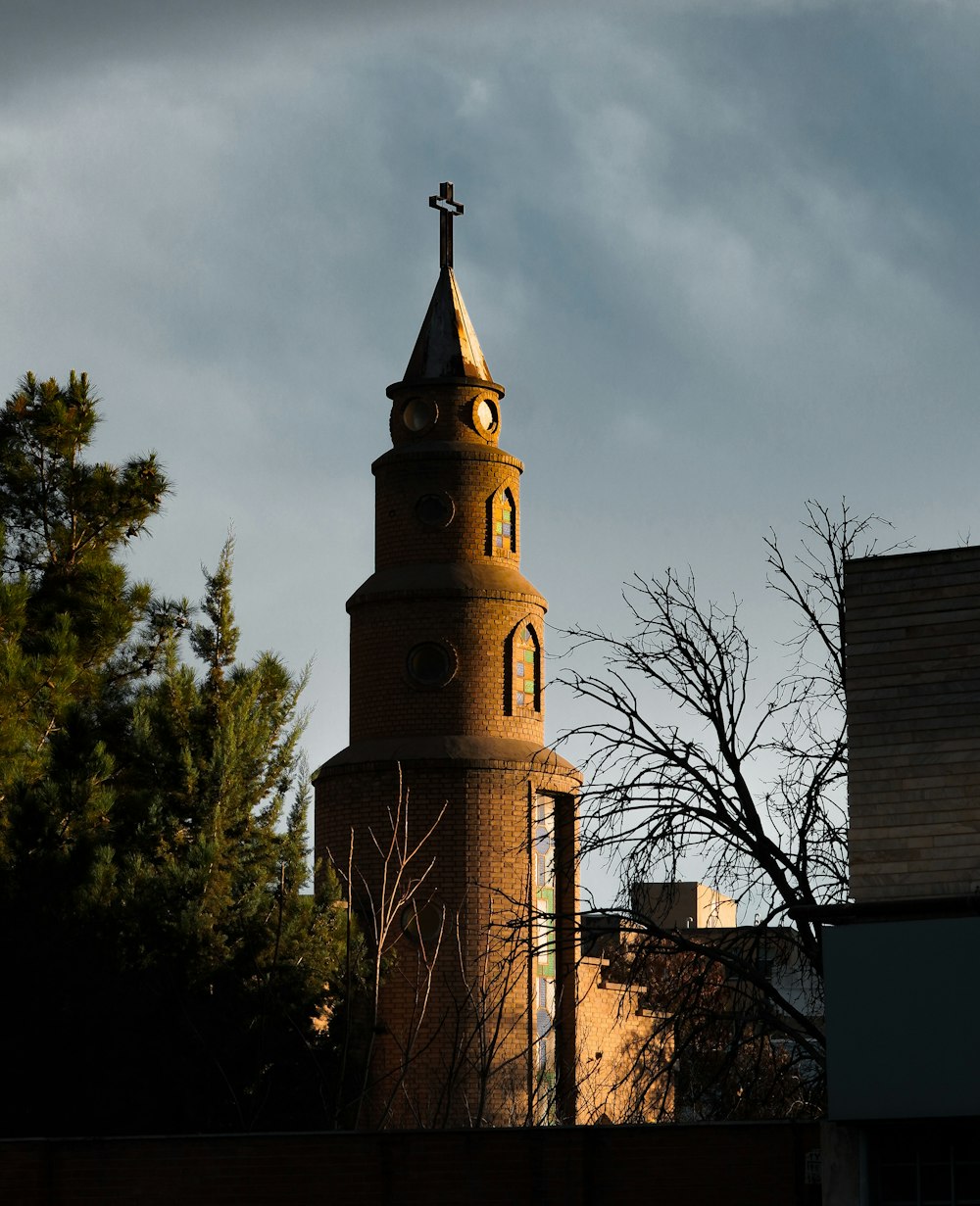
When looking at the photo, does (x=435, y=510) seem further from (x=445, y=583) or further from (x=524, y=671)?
(x=524, y=671)

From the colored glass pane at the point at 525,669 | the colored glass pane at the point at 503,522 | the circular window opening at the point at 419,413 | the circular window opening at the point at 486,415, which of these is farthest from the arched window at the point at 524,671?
the circular window opening at the point at 419,413

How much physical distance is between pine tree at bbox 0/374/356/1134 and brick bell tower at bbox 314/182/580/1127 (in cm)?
491

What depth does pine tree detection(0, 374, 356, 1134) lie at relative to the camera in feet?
84.0

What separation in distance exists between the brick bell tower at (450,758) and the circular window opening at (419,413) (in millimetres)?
26

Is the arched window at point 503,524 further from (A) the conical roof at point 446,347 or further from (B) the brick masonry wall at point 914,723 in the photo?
(B) the brick masonry wall at point 914,723

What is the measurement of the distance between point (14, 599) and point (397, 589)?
9.60 metres

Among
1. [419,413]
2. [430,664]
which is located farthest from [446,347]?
[430,664]

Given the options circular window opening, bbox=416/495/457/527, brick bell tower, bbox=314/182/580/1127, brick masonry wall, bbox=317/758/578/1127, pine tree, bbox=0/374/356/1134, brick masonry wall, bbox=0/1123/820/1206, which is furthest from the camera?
circular window opening, bbox=416/495/457/527

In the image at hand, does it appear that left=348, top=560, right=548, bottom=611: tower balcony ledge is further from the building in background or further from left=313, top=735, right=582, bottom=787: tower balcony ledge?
the building in background

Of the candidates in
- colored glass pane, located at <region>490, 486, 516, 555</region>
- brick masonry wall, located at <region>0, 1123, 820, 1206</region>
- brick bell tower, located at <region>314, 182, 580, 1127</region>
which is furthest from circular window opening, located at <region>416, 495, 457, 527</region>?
brick masonry wall, located at <region>0, 1123, 820, 1206</region>

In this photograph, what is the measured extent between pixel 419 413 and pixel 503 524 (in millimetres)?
2680

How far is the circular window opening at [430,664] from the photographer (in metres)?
36.5

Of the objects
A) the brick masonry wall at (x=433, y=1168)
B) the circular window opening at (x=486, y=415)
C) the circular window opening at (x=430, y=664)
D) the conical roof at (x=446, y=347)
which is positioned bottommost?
the brick masonry wall at (x=433, y=1168)

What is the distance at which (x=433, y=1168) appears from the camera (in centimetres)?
1634
